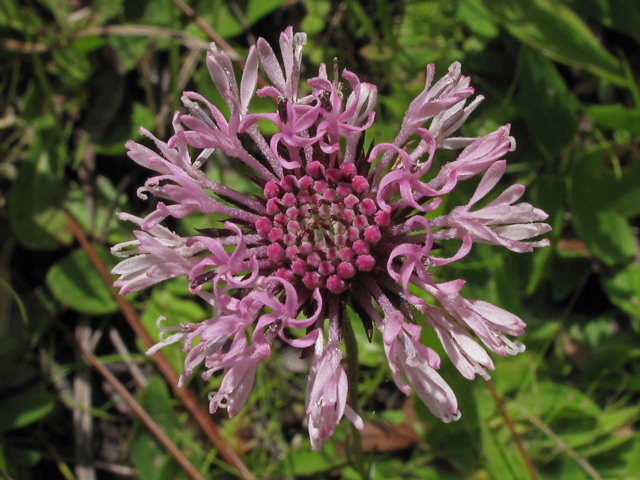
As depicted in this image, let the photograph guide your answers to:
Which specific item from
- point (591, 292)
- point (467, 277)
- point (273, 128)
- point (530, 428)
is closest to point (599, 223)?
point (591, 292)

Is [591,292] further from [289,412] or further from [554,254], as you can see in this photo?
[289,412]

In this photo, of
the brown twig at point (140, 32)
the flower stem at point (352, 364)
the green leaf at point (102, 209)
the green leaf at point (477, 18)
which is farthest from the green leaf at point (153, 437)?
the green leaf at point (477, 18)

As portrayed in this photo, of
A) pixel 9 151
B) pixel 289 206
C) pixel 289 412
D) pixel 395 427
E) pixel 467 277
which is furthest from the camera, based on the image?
pixel 9 151

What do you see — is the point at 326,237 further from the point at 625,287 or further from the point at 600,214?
the point at 625,287

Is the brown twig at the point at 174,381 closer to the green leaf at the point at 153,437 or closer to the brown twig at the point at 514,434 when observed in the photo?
the green leaf at the point at 153,437

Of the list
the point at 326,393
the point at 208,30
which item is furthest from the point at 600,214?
the point at 208,30
